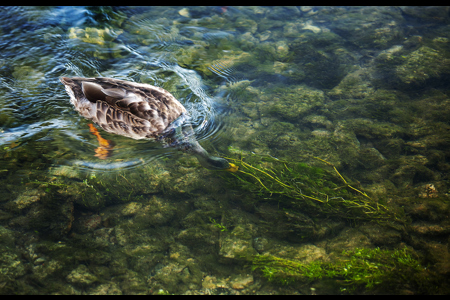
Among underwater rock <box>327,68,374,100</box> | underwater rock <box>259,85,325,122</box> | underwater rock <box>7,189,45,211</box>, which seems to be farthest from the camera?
underwater rock <box>327,68,374,100</box>

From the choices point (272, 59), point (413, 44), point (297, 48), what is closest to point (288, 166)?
point (272, 59)

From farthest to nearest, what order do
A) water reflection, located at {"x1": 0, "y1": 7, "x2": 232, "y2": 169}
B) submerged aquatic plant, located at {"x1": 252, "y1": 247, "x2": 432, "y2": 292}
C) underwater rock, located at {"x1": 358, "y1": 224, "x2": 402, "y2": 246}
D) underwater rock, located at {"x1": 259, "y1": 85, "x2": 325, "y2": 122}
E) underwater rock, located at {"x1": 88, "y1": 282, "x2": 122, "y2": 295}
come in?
1. underwater rock, located at {"x1": 259, "y1": 85, "x2": 325, "y2": 122}
2. water reflection, located at {"x1": 0, "y1": 7, "x2": 232, "y2": 169}
3. underwater rock, located at {"x1": 358, "y1": 224, "x2": 402, "y2": 246}
4. underwater rock, located at {"x1": 88, "y1": 282, "x2": 122, "y2": 295}
5. submerged aquatic plant, located at {"x1": 252, "y1": 247, "x2": 432, "y2": 292}

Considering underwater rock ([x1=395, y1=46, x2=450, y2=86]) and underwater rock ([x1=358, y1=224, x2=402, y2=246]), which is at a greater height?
underwater rock ([x1=395, y1=46, x2=450, y2=86])

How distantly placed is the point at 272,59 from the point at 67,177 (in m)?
5.22

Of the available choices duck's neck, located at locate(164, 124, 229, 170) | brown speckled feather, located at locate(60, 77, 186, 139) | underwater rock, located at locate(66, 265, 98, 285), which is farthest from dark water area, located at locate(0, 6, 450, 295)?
brown speckled feather, located at locate(60, 77, 186, 139)

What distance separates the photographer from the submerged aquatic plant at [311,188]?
3.91 m

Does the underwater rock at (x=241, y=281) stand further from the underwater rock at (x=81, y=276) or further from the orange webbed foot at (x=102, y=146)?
the orange webbed foot at (x=102, y=146)

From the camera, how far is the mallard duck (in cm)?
→ 444

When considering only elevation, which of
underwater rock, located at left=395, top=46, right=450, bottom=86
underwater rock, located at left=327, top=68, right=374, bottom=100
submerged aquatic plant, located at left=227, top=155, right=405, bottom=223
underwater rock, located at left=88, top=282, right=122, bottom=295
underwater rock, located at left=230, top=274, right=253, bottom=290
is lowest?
underwater rock, located at left=230, top=274, right=253, bottom=290

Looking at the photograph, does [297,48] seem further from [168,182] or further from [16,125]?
[16,125]

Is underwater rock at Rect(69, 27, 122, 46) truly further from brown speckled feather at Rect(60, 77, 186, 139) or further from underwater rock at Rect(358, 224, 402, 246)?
underwater rock at Rect(358, 224, 402, 246)

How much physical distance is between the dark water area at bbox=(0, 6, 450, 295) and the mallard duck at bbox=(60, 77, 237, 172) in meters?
0.22

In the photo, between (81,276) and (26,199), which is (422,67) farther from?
(26,199)

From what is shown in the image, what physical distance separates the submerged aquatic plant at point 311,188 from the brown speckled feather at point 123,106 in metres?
1.46
